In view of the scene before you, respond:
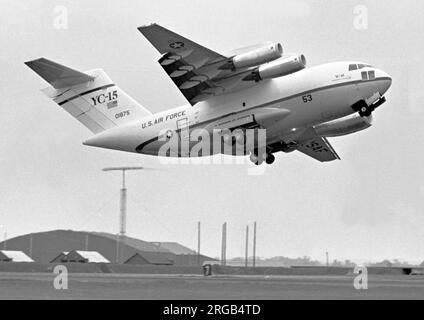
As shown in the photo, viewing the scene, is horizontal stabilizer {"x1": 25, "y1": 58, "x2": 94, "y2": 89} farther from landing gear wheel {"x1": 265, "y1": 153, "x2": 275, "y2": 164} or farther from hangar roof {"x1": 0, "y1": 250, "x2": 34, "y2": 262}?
hangar roof {"x1": 0, "y1": 250, "x2": 34, "y2": 262}

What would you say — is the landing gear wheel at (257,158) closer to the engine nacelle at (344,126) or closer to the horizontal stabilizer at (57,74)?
the engine nacelle at (344,126)

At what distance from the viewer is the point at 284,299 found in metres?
15.0

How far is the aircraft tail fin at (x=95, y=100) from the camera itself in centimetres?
2600

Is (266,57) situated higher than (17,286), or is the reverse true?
(266,57)

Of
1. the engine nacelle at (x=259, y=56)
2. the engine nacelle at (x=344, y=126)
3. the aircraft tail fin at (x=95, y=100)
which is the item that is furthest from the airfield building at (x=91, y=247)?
the engine nacelle at (x=259, y=56)

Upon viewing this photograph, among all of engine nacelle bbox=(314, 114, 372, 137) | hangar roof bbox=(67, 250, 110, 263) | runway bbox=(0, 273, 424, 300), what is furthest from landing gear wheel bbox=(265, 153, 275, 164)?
hangar roof bbox=(67, 250, 110, 263)

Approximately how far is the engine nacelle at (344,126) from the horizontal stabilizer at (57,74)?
752 cm

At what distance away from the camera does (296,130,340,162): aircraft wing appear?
1088 inches

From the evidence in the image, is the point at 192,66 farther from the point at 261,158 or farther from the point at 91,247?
the point at 91,247
